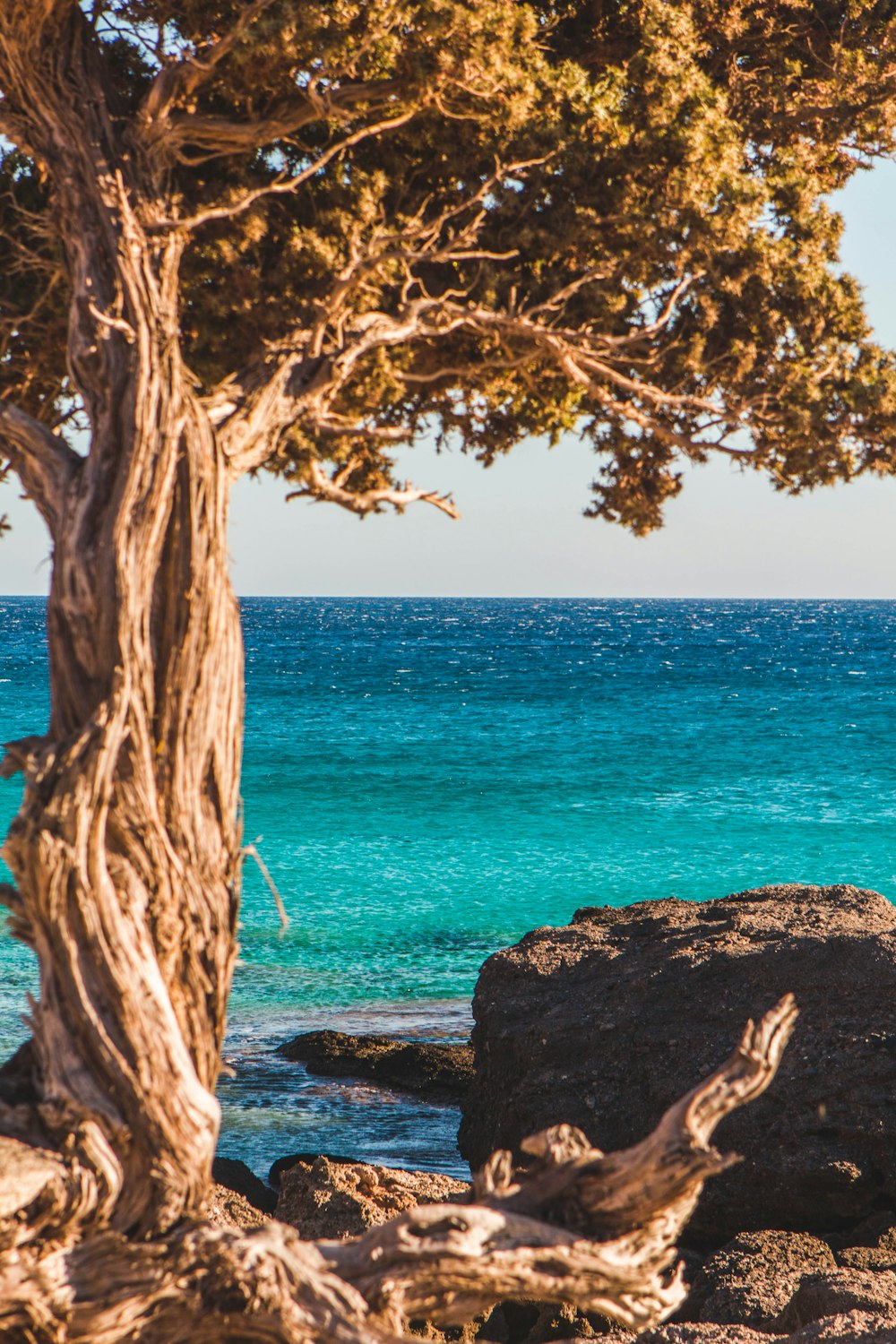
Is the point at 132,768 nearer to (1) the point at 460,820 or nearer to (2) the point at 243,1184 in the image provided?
(2) the point at 243,1184

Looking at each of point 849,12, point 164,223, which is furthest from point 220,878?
point 849,12

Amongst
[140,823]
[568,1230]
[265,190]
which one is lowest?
[568,1230]

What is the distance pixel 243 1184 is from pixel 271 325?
5199 millimetres

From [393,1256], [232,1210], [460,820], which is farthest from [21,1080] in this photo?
[460,820]

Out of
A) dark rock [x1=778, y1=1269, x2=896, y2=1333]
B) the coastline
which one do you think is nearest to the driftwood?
dark rock [x1=778, y1=1269, x2=896, y2=1333]

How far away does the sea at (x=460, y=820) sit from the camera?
12.4 metres

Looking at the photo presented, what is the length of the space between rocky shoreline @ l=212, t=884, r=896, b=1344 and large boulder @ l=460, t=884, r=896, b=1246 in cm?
1

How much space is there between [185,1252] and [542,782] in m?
26.5

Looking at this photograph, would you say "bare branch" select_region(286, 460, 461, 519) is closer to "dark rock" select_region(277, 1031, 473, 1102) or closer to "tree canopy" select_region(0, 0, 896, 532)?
"tree canopy" select_region(0, 0, 896, 532)

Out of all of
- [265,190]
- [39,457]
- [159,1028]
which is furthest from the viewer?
[265,190]

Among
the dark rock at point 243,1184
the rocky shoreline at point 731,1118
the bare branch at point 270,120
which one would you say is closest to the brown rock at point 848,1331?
the rocky shoreline at point 731,1118

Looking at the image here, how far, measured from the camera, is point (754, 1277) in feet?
19.1

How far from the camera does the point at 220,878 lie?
4.59m

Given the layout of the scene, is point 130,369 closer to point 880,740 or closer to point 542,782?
point 542,782
